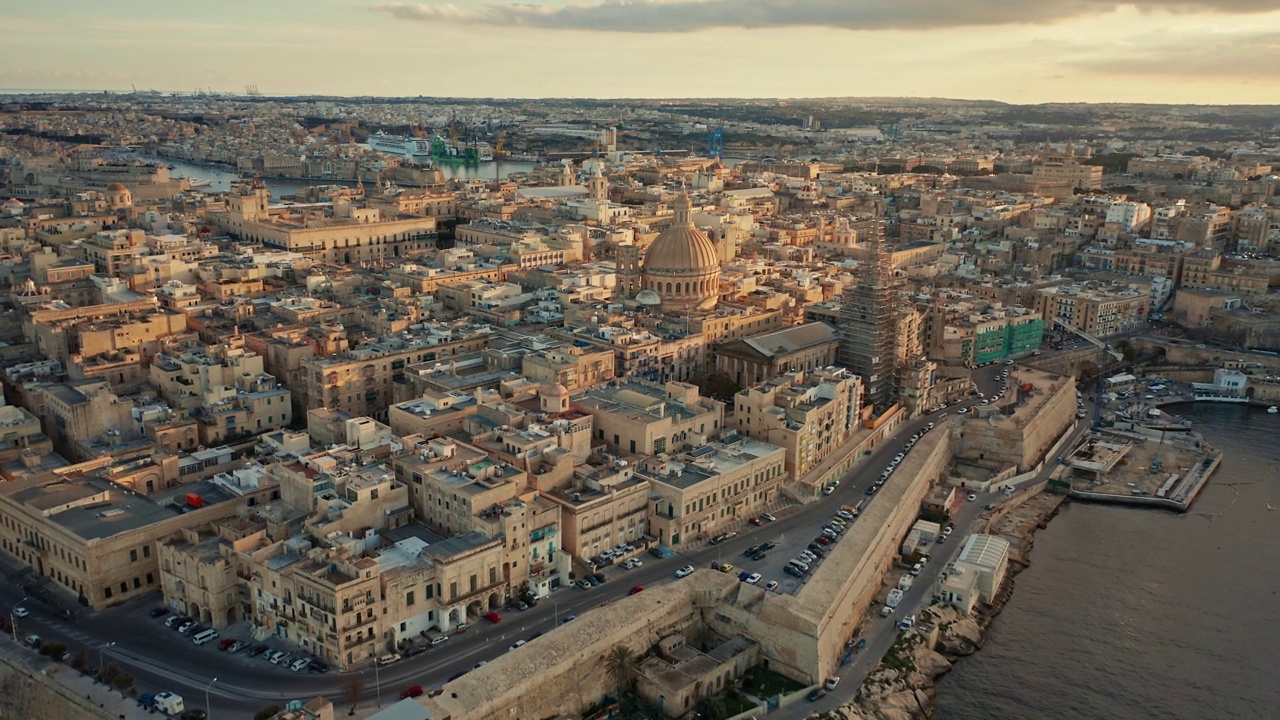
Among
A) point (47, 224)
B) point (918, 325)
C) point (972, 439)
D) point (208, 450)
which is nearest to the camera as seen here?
point (208, 450)

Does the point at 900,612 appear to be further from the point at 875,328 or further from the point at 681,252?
the point at 681,252

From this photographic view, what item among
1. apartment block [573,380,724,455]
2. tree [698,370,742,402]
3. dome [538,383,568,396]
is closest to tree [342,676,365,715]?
apartment block [573,380,724,455]

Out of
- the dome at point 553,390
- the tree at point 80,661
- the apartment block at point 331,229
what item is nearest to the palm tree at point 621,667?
the dome at point 553,390

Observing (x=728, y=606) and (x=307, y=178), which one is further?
(x=307, y=178)

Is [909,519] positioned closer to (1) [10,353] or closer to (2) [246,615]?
(2) [246,615]

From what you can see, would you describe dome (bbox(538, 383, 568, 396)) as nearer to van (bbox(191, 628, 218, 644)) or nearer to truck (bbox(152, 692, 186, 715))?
van (bbox(191, 628, 218, 644))

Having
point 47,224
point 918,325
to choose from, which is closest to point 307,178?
point 47,224

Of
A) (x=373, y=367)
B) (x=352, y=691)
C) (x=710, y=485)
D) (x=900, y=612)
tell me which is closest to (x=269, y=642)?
(x=352, y=691)
